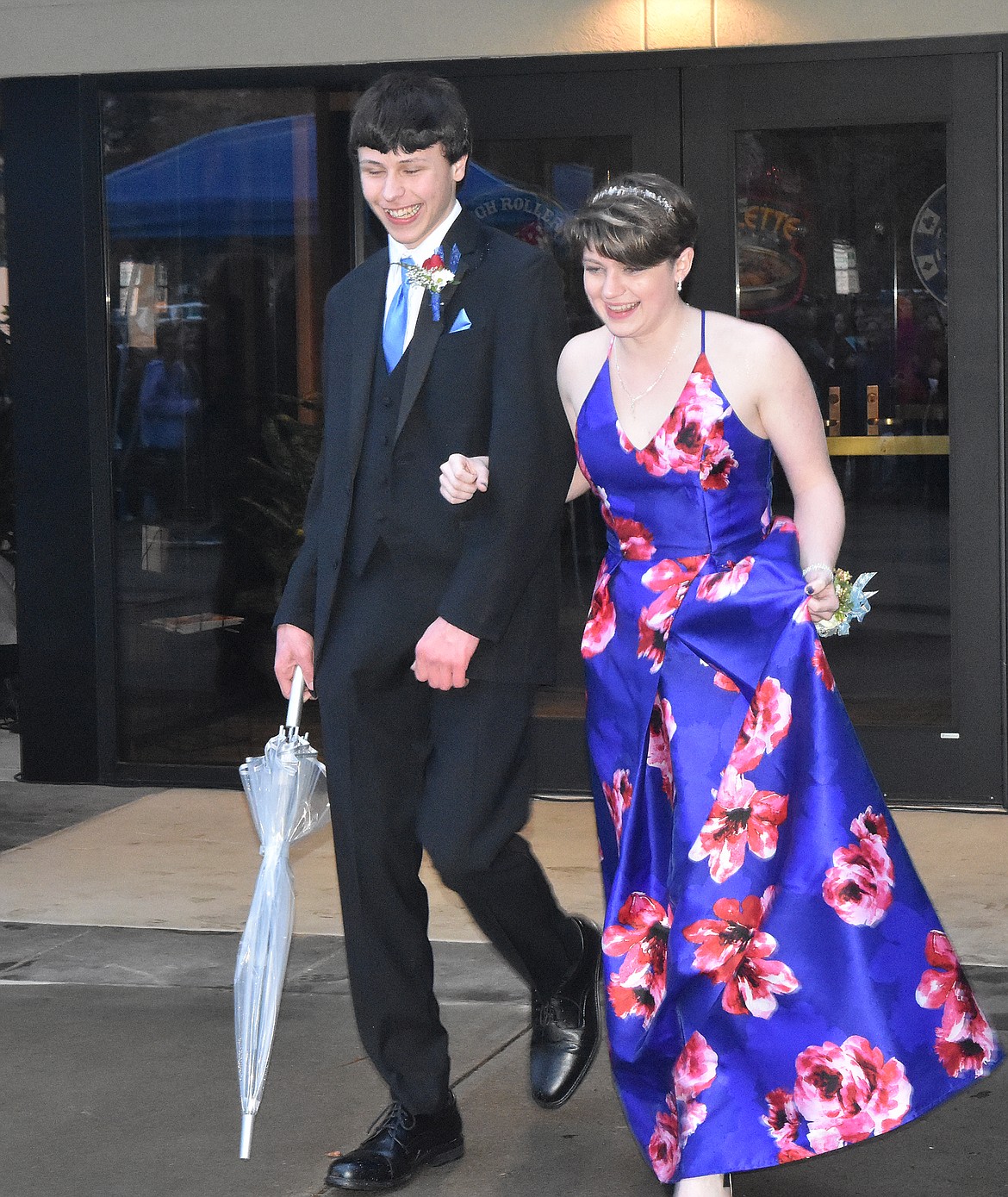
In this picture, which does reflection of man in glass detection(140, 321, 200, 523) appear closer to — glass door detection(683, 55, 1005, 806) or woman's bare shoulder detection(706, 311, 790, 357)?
glass door detection(683, 55, 1005, 806)

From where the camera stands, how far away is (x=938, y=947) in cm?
305

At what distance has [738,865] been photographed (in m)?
2.97

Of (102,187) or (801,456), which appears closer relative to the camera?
(801,456)

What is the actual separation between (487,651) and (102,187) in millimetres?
4358

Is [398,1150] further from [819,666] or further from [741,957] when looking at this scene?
[819,666]

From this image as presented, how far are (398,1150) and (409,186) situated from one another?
5.62 ft

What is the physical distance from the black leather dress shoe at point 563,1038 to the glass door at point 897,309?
323cm

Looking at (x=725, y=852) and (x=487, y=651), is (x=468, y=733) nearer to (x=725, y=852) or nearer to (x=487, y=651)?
(x=487, y=651)

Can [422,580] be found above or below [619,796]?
above

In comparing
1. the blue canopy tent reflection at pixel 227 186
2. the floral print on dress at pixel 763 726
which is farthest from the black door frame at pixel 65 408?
the floral print on dress at pixel 763 726

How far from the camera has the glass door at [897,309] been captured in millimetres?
6352

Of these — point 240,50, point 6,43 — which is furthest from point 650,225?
point 6,43

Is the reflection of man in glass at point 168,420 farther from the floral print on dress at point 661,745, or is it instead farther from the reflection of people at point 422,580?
the floral print on dress at point 661,745

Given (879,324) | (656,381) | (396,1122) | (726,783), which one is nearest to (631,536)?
(656,381)
